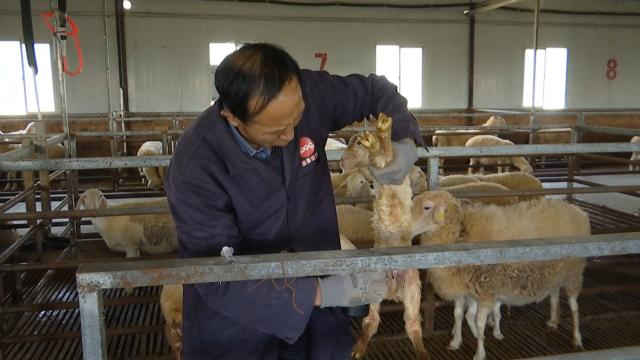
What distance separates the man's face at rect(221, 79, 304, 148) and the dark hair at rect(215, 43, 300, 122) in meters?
0.02

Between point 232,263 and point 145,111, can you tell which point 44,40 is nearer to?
point 145,111

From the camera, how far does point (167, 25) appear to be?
13.3 metres

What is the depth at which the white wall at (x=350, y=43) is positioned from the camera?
13195mm

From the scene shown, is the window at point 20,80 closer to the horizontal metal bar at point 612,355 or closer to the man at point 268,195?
the man at point 268,195

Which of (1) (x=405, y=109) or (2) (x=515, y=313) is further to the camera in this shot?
(2) (x=515, y=313)

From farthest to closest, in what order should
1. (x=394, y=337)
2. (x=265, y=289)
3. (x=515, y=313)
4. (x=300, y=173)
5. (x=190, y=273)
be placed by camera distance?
(x=515, y=313) → (x=394, y=337) → (x=300, y=173) → (x=265, y=289) → (x=190, y=273)

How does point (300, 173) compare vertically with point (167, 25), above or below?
below

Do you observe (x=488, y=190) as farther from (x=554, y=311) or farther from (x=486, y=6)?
(x=486, y=6)

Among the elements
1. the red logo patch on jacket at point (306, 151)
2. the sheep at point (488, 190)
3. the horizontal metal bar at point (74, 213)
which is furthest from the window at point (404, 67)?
the red logo patch on jacket at point (306, 151)

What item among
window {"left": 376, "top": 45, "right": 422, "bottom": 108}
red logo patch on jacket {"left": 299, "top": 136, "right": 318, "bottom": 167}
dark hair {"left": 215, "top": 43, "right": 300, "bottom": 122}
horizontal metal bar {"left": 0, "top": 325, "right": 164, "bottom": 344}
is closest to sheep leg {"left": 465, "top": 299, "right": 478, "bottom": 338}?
horizontal metal bar {"left": 0, "top": 325, "right": 164, "bottom": 344}

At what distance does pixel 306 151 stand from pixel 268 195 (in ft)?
0.66

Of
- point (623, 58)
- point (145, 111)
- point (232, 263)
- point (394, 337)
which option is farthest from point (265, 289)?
point (623, 58)

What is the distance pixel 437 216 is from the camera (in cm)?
366

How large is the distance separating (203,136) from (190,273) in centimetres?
50
